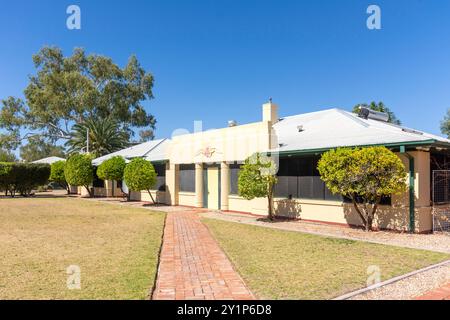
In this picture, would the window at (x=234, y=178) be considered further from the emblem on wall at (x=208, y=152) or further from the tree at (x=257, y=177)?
the tree at (x=257, y=177)

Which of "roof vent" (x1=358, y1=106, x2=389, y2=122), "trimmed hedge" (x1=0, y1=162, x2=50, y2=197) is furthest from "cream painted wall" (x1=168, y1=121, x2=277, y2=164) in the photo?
"trimmed hedge" (x1=0, y1=162, x2=50, y2=197)

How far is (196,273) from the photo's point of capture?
6.77 metres

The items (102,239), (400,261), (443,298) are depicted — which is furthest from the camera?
(102,239)

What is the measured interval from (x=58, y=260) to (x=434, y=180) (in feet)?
40.4

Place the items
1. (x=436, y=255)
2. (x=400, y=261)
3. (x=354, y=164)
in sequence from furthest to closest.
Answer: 1. (x=354, y=164)
2. (x=436, y=255)
3. (x=400, y=261)

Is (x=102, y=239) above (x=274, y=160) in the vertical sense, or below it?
below

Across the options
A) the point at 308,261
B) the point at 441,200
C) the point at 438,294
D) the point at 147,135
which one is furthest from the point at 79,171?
the point at 147,135

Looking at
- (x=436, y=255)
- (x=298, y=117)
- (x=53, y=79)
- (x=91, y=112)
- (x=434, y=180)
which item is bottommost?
(x=436, y=255)

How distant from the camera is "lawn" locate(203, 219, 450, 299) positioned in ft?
19.2

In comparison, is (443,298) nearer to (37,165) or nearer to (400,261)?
(400,261)

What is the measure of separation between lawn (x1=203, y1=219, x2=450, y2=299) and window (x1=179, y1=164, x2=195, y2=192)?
33.8ft

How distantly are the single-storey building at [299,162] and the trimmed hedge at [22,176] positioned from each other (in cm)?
1462
